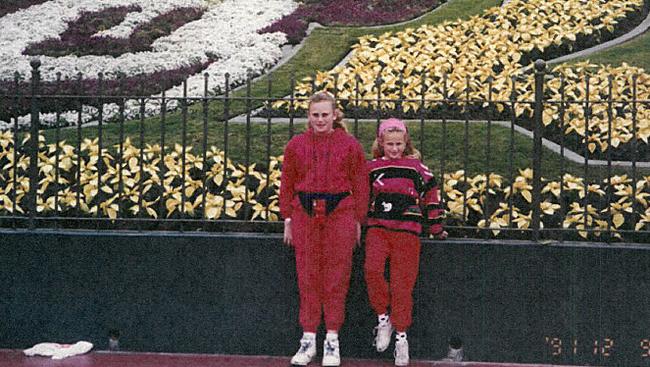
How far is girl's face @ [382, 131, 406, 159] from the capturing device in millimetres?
5809

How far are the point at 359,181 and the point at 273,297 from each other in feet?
3.47

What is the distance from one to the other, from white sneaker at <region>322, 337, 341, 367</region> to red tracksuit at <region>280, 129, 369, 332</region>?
95 millimetres

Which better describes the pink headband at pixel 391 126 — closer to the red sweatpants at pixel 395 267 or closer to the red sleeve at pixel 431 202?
the red sleeve at pixel 431 202

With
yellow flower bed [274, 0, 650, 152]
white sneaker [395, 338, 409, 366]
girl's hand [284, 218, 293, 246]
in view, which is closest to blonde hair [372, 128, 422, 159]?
girl's hand [284, 218, 293, 246]

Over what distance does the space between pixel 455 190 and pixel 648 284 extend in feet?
4.88

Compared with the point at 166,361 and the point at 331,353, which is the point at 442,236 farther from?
the point at 166,361

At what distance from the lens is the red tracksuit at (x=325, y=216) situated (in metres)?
5.78

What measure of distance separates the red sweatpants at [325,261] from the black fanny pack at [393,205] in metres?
0.19

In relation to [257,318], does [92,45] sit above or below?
above

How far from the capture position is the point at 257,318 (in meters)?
6.21

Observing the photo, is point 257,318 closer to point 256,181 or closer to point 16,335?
point 256,181

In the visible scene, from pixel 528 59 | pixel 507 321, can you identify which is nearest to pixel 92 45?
pixel 528 59

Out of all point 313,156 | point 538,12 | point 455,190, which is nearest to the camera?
point 313,156

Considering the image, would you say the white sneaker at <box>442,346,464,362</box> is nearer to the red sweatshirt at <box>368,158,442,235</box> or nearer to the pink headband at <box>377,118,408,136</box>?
the red sweatshirt at <box>368,158,442,235</box>
